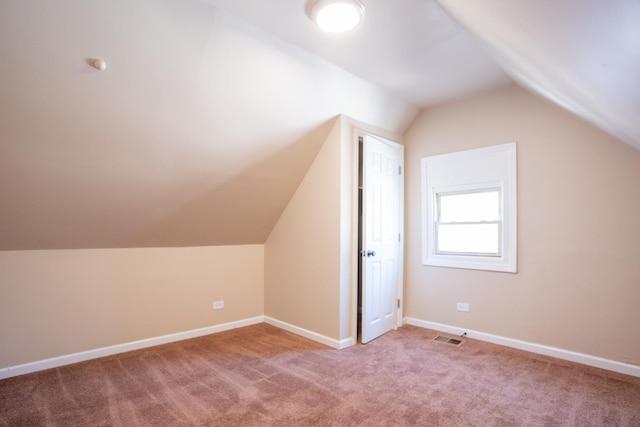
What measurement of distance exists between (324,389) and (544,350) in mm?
2208

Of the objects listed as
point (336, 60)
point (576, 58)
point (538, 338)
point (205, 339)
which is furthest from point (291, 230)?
point (576, 58)

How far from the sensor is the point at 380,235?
368 centimetres

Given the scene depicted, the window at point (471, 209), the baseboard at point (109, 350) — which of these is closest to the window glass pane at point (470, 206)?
the window at point (471, 209)

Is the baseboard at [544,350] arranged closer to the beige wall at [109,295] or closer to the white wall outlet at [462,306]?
the white wall outlet at [462,306]

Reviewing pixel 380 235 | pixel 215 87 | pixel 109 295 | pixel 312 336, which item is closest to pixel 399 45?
pixel 215 87

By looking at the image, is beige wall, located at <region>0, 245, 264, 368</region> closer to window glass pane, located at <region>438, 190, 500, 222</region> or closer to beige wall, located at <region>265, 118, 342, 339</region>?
beige wall, located at <region>265, 118, 342, 339</region>

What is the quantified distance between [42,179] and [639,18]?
3265 mm

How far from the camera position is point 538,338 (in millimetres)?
3178

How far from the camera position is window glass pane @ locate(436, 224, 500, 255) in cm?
354

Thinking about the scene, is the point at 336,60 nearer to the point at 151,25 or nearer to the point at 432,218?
the point at 151,25

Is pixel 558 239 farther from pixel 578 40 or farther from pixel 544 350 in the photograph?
pixel 578 40

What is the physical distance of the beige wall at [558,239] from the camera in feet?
9.15

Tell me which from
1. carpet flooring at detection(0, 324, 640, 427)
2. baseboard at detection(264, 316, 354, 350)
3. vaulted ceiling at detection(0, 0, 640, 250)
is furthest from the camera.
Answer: baseboard at detection(264, 316, 354, 350)

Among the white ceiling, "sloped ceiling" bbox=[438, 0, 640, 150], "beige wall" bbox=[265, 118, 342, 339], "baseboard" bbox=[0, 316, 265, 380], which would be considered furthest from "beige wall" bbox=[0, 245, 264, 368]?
"sloped ceiling" bbox=[438, 0, 640, 150]
